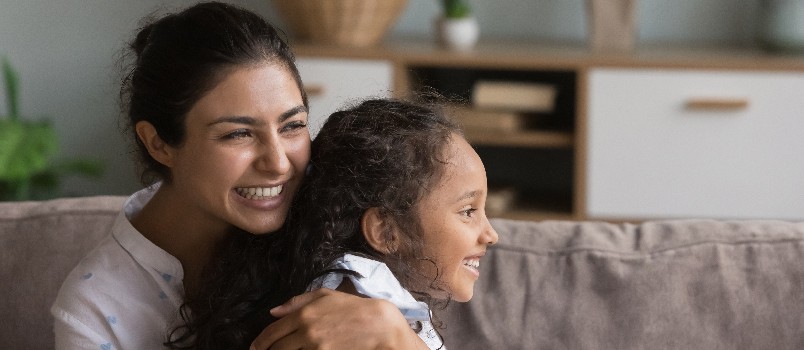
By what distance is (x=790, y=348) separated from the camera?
1586mm

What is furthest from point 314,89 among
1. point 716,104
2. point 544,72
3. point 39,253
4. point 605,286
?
point 605,286

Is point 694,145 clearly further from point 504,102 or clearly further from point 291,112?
point 291,112

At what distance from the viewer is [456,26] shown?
10.9 ft

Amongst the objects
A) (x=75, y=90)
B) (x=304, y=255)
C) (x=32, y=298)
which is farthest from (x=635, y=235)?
(x=75, y=90)

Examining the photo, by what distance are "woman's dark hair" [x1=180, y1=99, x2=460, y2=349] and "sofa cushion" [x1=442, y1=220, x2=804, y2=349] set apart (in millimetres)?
231

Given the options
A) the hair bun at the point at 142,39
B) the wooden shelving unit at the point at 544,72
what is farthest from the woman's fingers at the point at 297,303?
the wooden shelving unit at the point at 544,72

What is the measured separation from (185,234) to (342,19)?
186cm

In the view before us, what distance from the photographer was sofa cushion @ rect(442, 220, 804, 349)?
1.60m

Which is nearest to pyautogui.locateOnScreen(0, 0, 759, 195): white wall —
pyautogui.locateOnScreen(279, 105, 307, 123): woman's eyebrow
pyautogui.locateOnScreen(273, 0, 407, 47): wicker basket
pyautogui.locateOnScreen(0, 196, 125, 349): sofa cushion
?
pyautogui.locateOnScreen(273, 0, 407, 47): wicker basket

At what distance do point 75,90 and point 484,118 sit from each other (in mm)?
1497

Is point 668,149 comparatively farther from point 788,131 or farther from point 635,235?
point 635,235

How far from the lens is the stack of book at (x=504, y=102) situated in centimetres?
325

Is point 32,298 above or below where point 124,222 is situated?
below

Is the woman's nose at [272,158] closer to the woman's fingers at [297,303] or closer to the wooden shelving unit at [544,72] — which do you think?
the woman's fingers at [297,303]
